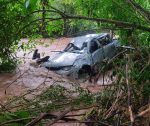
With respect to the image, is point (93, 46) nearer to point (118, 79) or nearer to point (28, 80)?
point (28, 80)

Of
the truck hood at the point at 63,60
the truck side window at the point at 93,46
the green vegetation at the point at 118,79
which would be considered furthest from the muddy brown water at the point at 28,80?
the green vegetation at the point at 118,79

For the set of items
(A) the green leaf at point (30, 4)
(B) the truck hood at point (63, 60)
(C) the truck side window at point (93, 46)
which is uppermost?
(A) the green leaf at point (30, 4)

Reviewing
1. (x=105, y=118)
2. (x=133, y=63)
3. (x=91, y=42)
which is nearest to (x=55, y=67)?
(x=91, y=42)

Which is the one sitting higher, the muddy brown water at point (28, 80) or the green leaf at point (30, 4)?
the green leaf at point (30, 4)

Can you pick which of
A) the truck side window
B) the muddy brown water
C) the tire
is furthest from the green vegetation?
the truck side window

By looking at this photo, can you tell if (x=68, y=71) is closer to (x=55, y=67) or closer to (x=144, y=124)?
(x=55, y=67)

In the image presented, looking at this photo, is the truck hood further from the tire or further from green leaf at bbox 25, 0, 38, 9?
green leaf at bbox 25, 0, 38, 9

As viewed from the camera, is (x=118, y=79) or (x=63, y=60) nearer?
(x=118, y=79)

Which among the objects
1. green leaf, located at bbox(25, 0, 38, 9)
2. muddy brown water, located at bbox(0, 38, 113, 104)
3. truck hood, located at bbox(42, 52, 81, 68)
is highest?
green leaf, located at bbox(25, 0, 38, 9)

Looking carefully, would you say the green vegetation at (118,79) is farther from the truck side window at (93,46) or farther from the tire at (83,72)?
the truck side window at (93,46)

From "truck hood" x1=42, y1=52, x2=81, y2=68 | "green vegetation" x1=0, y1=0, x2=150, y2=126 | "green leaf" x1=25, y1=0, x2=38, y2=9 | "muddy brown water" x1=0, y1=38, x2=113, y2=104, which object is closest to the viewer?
"green leaf" x1=25, y1=0, x2=38, y2=9

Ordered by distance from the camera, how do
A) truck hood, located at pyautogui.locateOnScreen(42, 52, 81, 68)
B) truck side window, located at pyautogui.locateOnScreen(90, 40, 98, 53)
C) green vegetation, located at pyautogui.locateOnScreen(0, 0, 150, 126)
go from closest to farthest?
green vegetation, located at pyautogui.locateOnScreen(0, 0, 150, 126) < truck hood, located at pyautogui.locateOnScreen(42, 52, 81, 68) < truck side window, located at pyautogui.locateOnScreen(90, 40, 98, 53)

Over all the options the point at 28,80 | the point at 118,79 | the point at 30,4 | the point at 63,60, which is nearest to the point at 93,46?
the point at 63,60

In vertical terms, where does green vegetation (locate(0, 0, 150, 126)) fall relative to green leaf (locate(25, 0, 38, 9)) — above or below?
below
